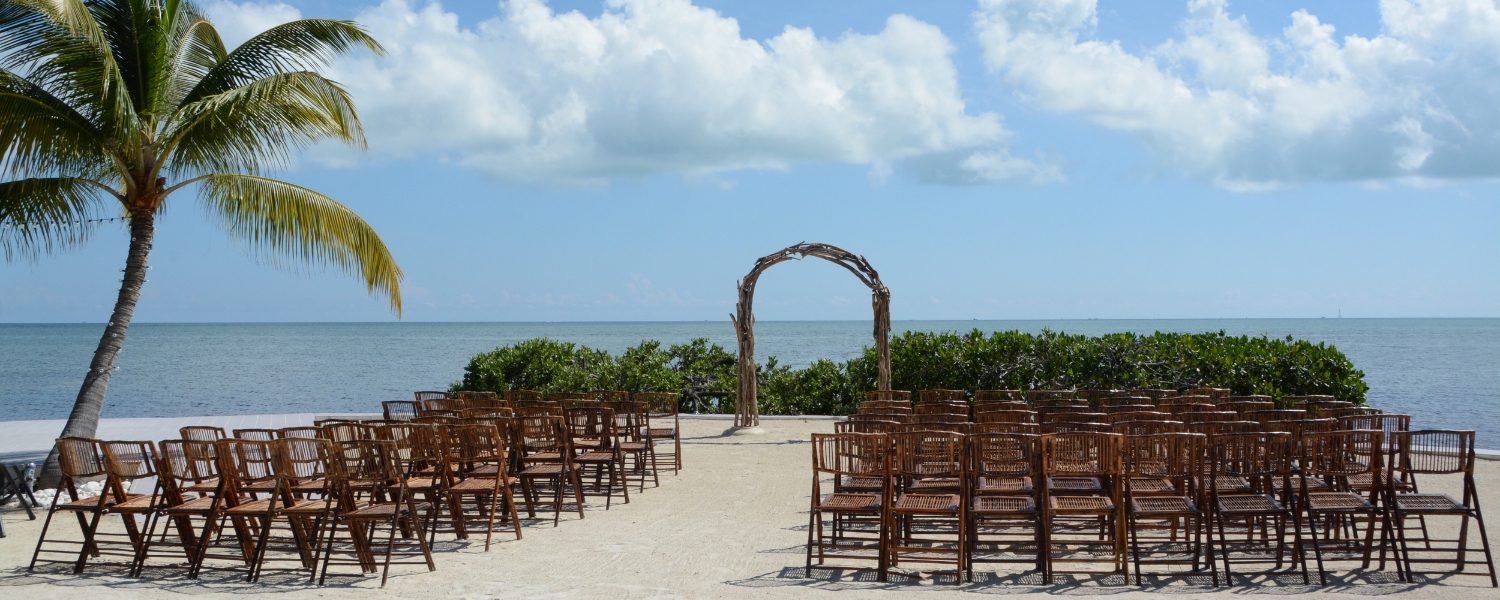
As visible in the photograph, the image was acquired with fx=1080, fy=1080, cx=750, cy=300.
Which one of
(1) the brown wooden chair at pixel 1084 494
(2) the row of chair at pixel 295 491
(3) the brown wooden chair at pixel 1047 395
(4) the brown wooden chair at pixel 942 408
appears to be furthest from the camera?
(3) the brown wooden chair at pixel 1047 395

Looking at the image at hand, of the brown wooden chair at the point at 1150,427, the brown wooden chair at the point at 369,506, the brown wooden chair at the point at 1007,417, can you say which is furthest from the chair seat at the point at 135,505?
the brown wooden chair at the point at 1150,427

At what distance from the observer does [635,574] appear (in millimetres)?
6367

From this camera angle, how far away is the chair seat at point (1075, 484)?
6.74 meters

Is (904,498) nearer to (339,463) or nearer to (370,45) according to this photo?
(339,463)

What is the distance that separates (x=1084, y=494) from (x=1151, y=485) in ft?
1.55

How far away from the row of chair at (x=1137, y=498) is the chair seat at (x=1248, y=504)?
0.01 metres

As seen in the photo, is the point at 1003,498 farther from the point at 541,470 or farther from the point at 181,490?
the point at 181,490

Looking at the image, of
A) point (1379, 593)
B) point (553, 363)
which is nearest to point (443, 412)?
point (1379, 593)

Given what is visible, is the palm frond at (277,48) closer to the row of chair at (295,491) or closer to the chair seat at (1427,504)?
the row of chair at (295,491)

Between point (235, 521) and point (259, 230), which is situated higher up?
point (259, 230)

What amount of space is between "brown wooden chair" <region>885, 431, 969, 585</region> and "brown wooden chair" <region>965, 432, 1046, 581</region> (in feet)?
0.39

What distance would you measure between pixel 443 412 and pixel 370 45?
4.65m

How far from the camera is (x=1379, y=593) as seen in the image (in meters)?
5.76

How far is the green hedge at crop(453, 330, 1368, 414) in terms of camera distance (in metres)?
15.1
